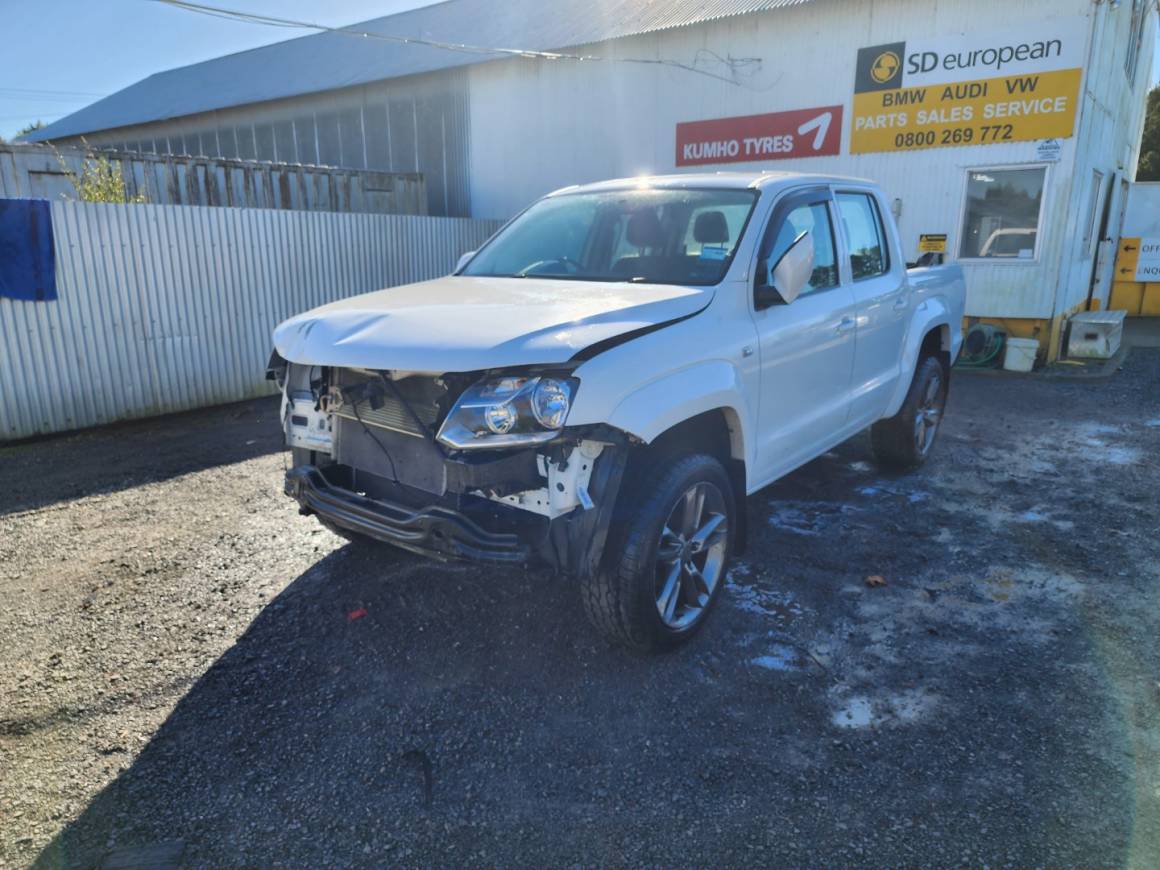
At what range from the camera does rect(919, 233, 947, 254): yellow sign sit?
11147mm

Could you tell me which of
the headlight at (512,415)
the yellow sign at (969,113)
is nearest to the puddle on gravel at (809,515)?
the headlight at (512,415)

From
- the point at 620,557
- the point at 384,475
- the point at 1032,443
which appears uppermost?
the point at 384,475

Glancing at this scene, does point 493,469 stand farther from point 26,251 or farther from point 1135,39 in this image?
point 1135,39

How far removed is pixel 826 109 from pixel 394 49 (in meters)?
11.2

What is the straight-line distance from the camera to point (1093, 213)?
12.6 metres

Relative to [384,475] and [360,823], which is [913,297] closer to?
[384,475]

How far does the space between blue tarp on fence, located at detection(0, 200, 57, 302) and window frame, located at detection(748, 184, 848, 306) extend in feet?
21.4

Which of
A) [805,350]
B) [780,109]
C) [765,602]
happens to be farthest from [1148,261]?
[765,602]

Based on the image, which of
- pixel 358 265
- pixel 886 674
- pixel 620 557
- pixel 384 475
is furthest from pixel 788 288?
pixel 358 265

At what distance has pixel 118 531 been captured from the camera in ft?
16.2

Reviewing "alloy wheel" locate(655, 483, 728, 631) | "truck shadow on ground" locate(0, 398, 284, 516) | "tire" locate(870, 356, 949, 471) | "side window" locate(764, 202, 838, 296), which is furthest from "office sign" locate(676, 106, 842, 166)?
"alloy wheel" locate(655, 483, 728, 631)

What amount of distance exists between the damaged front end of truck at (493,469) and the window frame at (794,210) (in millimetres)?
1325

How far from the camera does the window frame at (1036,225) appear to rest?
1037cm

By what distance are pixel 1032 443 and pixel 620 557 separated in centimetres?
558
